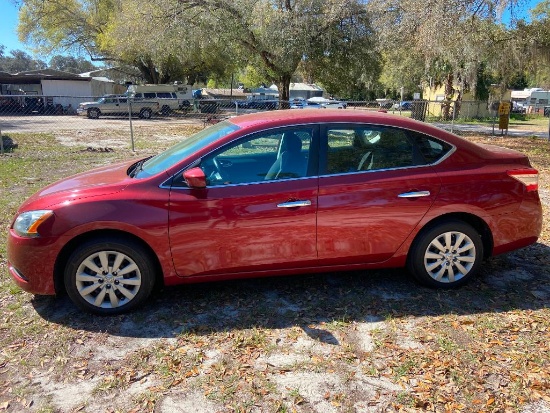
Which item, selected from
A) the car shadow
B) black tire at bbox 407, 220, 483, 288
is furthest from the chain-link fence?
black tire at bbox 407, 220, 483, 288

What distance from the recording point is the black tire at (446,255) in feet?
12.4

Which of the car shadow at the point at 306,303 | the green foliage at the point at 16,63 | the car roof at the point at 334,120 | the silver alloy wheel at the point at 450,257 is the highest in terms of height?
the green foliage at the point at 16,63

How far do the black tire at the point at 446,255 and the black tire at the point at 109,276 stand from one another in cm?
235

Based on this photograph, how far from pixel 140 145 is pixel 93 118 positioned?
53.9 feet

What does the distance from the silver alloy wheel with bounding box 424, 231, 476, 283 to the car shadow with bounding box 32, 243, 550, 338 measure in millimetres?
167

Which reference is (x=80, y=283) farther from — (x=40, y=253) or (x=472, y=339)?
(x=472, y=339)

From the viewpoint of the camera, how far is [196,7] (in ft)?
62.2

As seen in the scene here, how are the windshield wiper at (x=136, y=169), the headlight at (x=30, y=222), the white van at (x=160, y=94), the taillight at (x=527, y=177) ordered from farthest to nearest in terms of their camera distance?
1. the white van at (x=160, y=94)
2. the taillight at (x=527, y=177)
3. the windshield wiper at (x=136, y=169)
4. the headlight at (x=30, y=222)

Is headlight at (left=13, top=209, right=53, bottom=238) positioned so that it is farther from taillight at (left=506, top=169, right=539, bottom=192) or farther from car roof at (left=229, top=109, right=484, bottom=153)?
taillight at (left=506, top=169, right=539, bottom=192)

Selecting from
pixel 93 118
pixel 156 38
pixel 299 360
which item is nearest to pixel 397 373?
pixel 299 360

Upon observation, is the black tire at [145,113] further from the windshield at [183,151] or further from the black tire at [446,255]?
the black tire at [446,255]

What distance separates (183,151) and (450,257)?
8.61 ft

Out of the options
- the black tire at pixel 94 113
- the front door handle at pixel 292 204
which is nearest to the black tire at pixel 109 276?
the front door handle at pixel 292 204

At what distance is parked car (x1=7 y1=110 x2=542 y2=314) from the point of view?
335 cm
